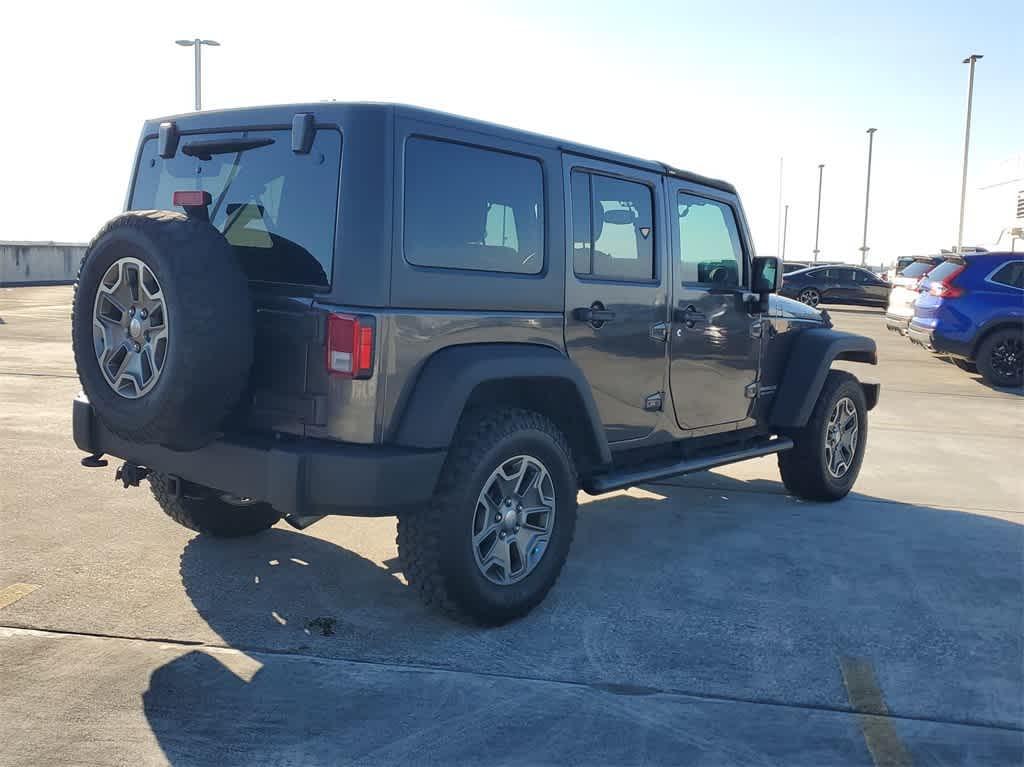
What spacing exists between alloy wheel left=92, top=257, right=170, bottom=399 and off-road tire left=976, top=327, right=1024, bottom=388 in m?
11.4

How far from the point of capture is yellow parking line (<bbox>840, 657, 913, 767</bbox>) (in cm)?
303

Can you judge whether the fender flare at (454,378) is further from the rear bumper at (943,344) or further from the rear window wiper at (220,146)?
the rear bumper at (943,344)

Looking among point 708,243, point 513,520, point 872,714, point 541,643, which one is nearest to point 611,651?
point 541,643

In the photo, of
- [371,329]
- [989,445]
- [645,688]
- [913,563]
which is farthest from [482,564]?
[989,445]

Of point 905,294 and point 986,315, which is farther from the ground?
point 905,294

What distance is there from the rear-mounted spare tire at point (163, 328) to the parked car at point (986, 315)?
36.4ft

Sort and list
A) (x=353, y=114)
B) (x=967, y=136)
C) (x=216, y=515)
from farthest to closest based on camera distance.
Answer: (x=967, y=136) < (x=216, y=515) < (x=353, y=114)

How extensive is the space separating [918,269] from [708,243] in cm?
1008

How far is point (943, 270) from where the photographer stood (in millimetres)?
12711

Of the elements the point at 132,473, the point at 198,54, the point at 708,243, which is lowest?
the point at 132,473

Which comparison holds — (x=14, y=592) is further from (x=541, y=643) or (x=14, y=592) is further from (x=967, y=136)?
(x=967, y=136)

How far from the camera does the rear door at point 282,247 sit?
11.5 ft

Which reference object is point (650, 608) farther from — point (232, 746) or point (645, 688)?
point (232, 746)

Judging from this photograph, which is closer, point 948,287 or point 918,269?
Answer: point 948,287
